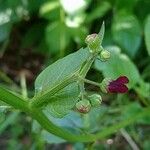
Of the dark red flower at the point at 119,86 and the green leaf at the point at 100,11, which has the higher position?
the green leaf at the point at 100,11

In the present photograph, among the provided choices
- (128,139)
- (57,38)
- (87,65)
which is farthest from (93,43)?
(57,38)

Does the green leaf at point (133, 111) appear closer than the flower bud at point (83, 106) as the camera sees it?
Result: No

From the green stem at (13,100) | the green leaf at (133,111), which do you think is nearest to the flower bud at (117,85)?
the green stem at (13,100)

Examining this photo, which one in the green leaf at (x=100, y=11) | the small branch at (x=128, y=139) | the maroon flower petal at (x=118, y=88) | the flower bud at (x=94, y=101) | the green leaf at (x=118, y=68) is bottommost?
the maroon flower petal at (x=118, y=88)

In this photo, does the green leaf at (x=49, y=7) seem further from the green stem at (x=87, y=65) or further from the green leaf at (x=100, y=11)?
the green stem at (x=87, y=65)

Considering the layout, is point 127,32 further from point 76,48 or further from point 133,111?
point 133,111

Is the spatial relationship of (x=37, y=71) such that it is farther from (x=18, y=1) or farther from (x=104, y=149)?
(x=104, y=149)

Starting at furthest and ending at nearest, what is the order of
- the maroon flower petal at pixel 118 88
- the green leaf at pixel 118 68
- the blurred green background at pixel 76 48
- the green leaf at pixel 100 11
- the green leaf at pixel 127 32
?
the green leaf at pixel 100 11
the green leaf at pixel 127 32
the blurred green background at pixel 76 48
the green leaf at pixel 118 68
the maroon flower petal at pixel 118 88

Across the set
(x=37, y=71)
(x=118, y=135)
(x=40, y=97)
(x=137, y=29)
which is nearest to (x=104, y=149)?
(x=118, y=135)
